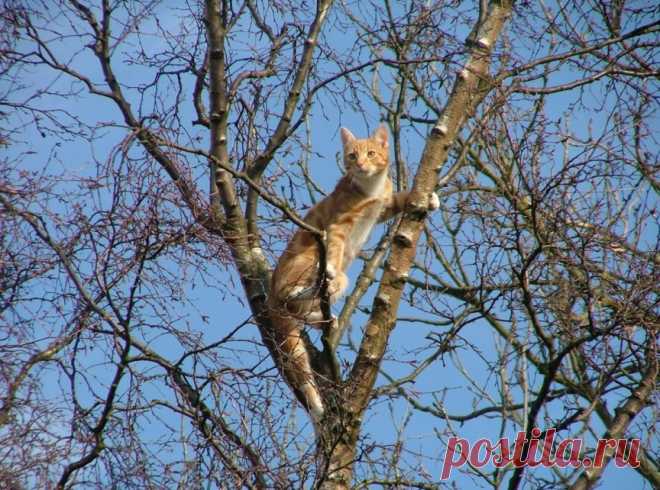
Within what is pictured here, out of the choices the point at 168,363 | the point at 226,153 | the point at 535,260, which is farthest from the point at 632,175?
the point at 168,363

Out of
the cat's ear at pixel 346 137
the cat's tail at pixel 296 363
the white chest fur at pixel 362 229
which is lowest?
the cat's tail at pixel 296 363

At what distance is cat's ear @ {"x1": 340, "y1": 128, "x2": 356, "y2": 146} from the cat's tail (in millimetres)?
2768

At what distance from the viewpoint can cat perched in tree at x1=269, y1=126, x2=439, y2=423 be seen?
661cm

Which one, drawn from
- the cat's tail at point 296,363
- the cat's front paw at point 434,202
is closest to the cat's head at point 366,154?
the cat's front paw at point 434,202

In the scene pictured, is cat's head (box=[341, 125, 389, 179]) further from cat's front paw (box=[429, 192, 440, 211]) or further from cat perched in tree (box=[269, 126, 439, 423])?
cat's front paw (box=[429, 192, 440, 211])

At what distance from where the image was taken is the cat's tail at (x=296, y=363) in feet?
18.2

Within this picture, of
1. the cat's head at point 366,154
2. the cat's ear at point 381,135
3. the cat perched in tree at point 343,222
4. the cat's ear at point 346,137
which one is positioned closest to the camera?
the cat perched in tree at point 343,222

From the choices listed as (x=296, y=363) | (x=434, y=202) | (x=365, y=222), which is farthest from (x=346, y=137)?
(x=296, y=363)

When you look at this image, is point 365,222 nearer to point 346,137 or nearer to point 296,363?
point 346,137

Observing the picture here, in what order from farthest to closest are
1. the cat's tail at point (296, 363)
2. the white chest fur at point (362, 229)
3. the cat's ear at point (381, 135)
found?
the cat's ear at point (381, 135) < the white chest fur at point (362, 229) < the cat's tail at point (296, 363)

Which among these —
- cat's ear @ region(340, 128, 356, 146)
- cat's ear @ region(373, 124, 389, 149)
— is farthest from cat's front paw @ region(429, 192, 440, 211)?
cat's ear @ region(340, 128, 356, 146)

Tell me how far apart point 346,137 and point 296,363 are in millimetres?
3696

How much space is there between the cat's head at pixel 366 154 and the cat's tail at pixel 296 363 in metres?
2.06

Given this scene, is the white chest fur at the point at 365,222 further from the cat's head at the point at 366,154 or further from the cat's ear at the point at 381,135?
the cat's ear at the point at 381,135
